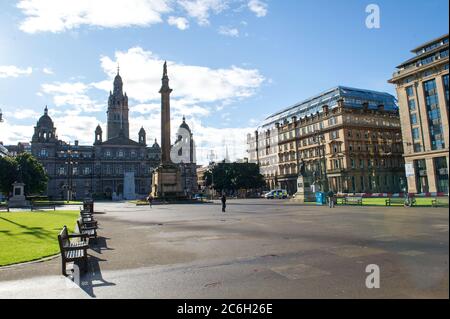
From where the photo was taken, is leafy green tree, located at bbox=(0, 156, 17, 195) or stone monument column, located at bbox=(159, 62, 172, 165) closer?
stone monument column, located at bbox=(159, 62, 172, 165)

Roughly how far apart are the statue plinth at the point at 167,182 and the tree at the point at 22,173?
35.6m

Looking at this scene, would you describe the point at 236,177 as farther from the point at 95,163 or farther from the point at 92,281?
the point at 92,281

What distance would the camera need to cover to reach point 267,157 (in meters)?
99.5

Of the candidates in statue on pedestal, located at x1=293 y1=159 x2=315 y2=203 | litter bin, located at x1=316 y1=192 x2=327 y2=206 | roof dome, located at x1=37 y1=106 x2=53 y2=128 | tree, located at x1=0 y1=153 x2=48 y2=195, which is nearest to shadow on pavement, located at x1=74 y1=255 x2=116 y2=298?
litter bin, located at x1=316 y1=192 x2=327 y2=206

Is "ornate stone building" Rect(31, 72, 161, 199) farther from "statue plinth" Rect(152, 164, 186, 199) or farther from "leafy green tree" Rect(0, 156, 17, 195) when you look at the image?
"statue plinth" Rect(152, 164, 186, 199)

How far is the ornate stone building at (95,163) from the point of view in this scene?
362ft

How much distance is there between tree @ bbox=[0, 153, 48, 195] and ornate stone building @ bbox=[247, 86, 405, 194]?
5867cm

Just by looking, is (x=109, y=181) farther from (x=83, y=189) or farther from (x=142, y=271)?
(x=142, y=271)

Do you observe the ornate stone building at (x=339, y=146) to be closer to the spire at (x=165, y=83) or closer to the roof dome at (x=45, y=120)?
the spire at (x=165, y=83)

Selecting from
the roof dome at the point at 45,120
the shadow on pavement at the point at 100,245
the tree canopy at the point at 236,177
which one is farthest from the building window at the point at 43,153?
the shadow on pavement at the point at 100,245

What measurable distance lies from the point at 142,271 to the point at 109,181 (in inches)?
4581

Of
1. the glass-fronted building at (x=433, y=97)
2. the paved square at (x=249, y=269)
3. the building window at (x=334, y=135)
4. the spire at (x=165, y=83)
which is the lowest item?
the paved square at (x=249, y=269)

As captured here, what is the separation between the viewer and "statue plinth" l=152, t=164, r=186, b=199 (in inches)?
1992
